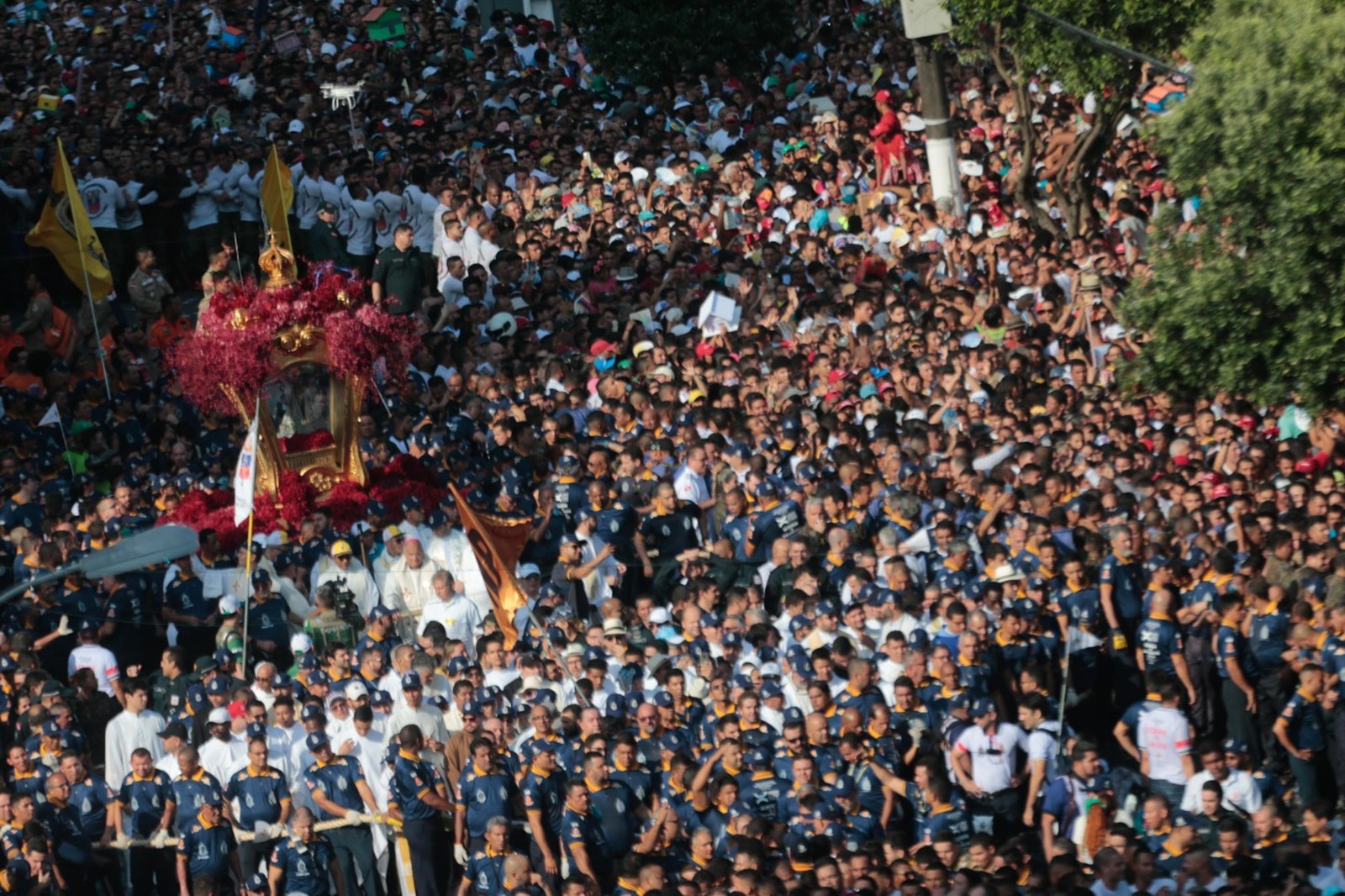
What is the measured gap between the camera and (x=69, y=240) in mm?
26578

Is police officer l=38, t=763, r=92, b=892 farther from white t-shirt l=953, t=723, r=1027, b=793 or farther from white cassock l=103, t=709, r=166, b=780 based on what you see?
white t-shirt l=953, t=723, r=1027, b=793

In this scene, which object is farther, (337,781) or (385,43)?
(385,43)

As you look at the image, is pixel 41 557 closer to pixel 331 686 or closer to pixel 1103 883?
pixel 331 686

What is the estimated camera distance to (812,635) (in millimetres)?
17906

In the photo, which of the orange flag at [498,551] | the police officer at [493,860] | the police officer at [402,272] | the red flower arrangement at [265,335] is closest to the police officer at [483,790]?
the police officer at [493,860]

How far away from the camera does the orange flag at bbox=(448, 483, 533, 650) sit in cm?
2009

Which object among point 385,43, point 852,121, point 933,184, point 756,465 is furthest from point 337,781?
point 385,43

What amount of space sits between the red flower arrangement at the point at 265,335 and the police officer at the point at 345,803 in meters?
5.66

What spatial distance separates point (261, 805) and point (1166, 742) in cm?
626

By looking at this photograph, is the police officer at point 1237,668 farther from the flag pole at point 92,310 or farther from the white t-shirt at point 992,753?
the flag pole at point 92,310

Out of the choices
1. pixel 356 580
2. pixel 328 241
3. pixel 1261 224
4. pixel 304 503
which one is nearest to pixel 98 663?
pixel 356 580

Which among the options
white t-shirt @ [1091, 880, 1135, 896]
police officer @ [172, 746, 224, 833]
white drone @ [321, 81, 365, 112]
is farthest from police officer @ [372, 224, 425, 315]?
white t-shirt @ [1091, 880, 1135, 896]

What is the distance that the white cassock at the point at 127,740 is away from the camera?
1841 centimetres

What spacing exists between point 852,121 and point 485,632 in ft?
37.5
